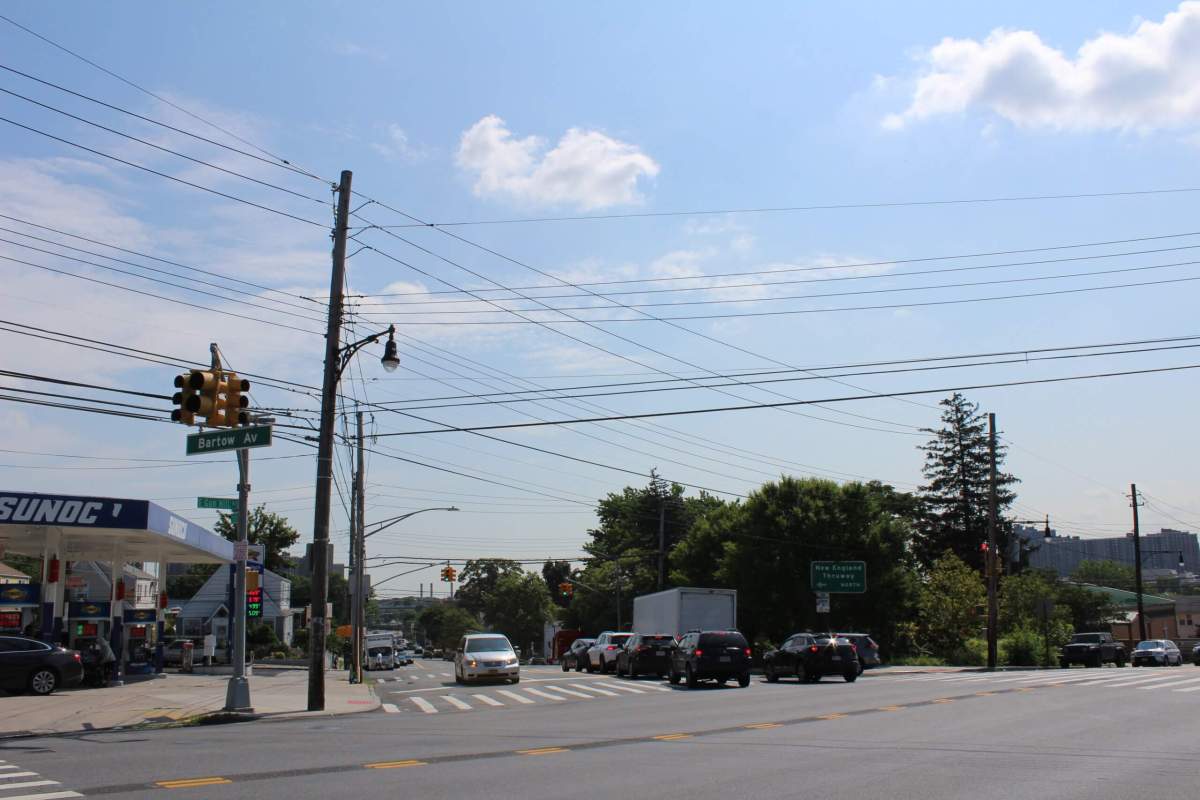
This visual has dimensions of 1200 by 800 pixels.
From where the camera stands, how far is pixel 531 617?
124m

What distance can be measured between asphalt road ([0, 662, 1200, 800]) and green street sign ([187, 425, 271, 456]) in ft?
18.3

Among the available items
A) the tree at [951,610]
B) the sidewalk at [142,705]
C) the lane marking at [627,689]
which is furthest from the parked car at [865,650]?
the sidewalk at [142,705]

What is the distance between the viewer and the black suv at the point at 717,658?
29844 mm

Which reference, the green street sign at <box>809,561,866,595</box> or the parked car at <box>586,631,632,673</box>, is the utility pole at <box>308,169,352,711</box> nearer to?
the parked car at <box>586,631,632,673</box>

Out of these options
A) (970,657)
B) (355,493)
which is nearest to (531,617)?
(970,657)

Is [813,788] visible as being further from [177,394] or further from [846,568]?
[846,568]

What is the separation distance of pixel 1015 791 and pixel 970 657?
43.4 m

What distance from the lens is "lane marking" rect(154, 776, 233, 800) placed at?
423 inches

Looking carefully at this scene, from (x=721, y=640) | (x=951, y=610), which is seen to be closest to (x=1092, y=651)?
(x=951, y=610)

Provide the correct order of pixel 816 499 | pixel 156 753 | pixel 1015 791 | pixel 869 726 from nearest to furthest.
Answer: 1. pixel 1015 791
2. pixel 156 753
3. pixel 869 726
4. pixel 816 499

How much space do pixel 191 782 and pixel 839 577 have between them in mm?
44067

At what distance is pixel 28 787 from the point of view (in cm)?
1084

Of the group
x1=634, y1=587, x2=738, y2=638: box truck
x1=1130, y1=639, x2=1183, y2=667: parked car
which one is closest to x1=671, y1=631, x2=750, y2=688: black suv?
x1=634, y1=587, x2=738, y2=638: box truck

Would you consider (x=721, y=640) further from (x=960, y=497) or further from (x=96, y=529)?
(x=960, y=497)
